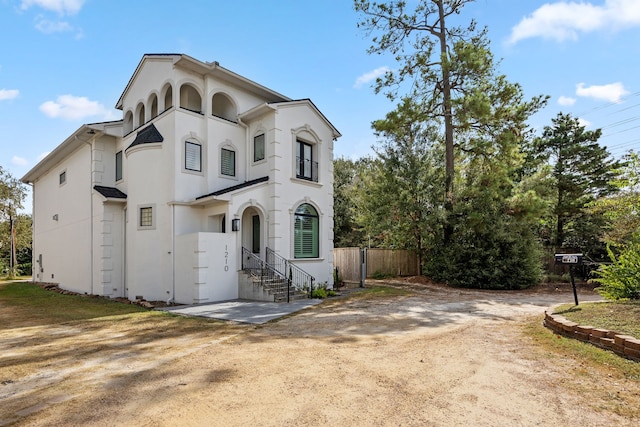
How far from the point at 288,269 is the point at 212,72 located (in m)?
8.16

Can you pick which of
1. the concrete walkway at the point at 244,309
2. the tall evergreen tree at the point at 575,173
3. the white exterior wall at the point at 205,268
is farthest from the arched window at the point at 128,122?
the tall evergreen tree at the point at 575,173

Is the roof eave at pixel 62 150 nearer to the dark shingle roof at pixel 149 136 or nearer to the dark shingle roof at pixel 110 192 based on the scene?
the dark shingle roof at pixel 110 192

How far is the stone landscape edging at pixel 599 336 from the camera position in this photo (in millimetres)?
4828

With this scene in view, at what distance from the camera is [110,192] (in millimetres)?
15070

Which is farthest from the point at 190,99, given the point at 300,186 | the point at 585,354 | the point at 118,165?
the point at 585,354

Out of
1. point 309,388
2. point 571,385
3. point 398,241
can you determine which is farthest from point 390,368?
point 398,241

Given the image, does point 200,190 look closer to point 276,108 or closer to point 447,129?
point 276,108

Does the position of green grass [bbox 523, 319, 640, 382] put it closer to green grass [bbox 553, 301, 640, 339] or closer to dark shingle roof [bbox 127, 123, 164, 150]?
green grass [bbox 553, 301, 640, 339]

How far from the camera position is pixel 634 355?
15.6ft

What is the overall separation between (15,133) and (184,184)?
8767 mm

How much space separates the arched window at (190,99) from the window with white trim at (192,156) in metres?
2.17

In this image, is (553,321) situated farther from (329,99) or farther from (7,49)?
(7,49)

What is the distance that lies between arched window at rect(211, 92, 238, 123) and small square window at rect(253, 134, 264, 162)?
1.37 meters

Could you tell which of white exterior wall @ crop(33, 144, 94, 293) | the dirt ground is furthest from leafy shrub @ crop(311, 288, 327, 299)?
white exterior wall @ crop(33, 144, 94, 293)
